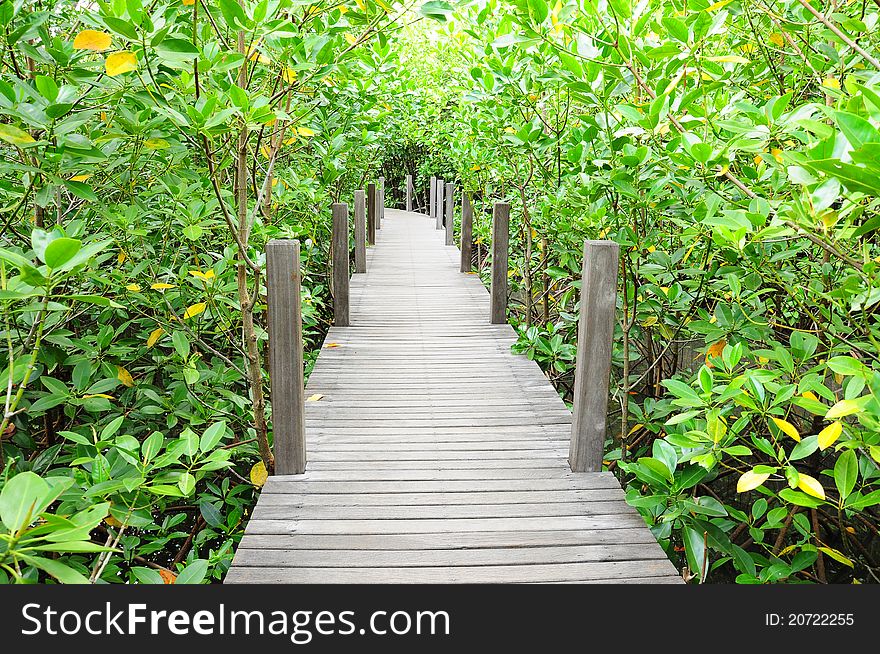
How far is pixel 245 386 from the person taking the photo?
4.06 m

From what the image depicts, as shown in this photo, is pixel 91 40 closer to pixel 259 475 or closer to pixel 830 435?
pixel 259 475

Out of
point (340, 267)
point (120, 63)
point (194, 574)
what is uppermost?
point (120, 63)

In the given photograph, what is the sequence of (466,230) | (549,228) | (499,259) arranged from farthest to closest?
(466,230) → (499,259) → (549,228)

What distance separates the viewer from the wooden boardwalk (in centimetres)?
232

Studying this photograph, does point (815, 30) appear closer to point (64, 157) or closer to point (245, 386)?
point (64, 157)

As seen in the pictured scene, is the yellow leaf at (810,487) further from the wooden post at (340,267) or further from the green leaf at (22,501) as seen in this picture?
the wooden post at (340,267)

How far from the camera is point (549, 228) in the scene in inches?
170

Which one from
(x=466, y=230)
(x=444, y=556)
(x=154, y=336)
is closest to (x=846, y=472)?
(x=444, y=556)

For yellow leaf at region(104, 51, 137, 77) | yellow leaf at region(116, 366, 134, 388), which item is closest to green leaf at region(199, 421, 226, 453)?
yellow leaf at region(116, 366, 134, 388)

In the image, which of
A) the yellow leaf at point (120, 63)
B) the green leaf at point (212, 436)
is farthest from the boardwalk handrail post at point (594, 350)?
the yellow leaf at point (120, 63)

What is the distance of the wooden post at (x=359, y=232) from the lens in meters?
7.12

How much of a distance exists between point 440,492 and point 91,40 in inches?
82.2

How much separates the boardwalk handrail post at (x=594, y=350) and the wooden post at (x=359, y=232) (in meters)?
4.66

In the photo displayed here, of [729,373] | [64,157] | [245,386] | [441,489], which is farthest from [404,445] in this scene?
[64,157]
